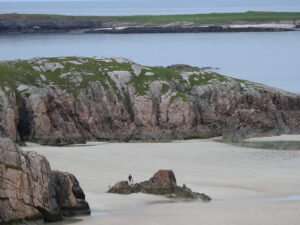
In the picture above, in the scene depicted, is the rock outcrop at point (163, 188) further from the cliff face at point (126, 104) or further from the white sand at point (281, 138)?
the white sand at point (281, 138)

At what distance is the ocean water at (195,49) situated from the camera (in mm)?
116000

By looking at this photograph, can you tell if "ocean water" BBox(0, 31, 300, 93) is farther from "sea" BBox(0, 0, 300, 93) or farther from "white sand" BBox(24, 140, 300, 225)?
"white sand" BBox(24, 140, 300, 225)

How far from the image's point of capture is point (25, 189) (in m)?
29.3

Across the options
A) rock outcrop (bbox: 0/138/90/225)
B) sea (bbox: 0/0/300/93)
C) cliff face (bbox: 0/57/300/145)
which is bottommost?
sea (bbox: 0/0/300/93)

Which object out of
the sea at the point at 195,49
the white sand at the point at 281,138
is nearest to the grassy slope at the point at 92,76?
the white sand at the point at 281,138

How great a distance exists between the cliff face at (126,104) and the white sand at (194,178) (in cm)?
287

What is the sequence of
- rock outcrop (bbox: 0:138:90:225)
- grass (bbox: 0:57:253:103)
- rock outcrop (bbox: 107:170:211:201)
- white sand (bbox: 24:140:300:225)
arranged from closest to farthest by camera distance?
rock outcrop (bbox: 0:138:90:225) < white sand (bbox: 24:140:300:225) < rock outcrop (bbox: 107:170:211:201) < grass (bbox: 0:57:253:103)

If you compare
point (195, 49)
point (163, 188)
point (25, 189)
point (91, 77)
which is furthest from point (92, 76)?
point (195, 49)

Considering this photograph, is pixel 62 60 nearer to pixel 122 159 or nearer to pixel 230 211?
pixel 122 159

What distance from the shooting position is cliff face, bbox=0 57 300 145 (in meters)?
53.7

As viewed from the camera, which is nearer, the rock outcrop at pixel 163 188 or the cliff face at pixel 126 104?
the rock outcrop at pixel 163 188

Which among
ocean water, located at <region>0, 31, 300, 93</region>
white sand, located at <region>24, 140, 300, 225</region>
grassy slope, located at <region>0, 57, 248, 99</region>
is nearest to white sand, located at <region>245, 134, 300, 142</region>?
white sand, located at <region>24, 140, 300, 225</region>

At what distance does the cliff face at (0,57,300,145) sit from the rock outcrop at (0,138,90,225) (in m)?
21.9

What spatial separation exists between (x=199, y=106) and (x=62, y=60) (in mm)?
9024
